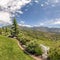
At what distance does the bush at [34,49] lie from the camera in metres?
43.5

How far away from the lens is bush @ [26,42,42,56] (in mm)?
43519

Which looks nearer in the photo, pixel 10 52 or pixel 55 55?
pixel 55 55

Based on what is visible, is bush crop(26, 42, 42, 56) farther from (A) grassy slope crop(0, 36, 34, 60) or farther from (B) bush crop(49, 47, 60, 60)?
(B) bush crop(49, 47, 60, 60)

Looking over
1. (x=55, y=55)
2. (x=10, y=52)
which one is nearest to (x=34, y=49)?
(x=10, y=52)

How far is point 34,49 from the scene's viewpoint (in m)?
44.2

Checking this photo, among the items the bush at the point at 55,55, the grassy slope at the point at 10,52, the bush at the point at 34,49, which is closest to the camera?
the bush at the point at 55,55

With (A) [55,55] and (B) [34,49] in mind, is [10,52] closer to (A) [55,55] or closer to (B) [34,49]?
(B) [34,49]

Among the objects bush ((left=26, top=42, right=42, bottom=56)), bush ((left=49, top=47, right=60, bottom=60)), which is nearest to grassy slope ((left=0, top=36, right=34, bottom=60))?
bush ((left=26, top=42, right=42, bottom=56))

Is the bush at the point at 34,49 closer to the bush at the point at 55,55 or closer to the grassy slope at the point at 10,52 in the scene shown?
the grassy slope at the point at 10,52

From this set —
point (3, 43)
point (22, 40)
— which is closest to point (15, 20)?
point (22, 40)

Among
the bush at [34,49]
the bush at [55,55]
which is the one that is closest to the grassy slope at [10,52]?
the bush at [34,49]

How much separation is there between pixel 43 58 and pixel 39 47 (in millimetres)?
3355

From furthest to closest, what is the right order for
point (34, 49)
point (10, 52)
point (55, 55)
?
point (34, 49) < point (10, 52) < point (55, 55)

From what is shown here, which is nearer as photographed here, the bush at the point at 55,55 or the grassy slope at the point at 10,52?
the bush at the point at 55,55
